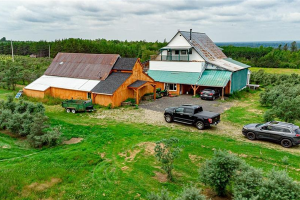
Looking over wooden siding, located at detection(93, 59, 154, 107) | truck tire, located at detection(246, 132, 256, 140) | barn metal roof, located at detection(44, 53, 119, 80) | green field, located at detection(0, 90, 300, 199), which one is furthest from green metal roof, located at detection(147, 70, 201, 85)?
truck tire, located at detection(246, 132, 256, 140)

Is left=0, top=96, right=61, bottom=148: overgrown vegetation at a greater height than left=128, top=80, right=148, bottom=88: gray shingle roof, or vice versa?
left=128, top=80, right=148, bottom=88: gray shingle roof

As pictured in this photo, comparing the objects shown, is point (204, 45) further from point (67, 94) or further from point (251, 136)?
point (251, 136)

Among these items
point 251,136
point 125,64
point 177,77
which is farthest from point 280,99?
point 125,64

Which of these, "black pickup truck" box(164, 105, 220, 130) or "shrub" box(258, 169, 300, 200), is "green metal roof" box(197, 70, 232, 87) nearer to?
"black pickup truck" box(164, 105, 220, 130)

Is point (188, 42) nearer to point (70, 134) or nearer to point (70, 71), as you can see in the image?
point (70, 71)

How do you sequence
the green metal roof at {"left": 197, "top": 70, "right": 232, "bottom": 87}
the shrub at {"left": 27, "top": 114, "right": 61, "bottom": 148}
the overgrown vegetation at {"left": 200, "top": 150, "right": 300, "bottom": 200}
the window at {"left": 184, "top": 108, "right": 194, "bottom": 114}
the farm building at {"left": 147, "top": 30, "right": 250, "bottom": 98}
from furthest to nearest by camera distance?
the farm building at {"left": 147, "top": 30, "right": 250, "bottom": 98} < the green metal roof at {"left": 197, "top": 70, "right": 232, "bottom": 87} < the window at {"left": 184, "top": 108, "right": 194, "bottom": 114} < the shrub at {"left": 27, "top": 114, "right": 61, "bottom": 148} < the overgrown vegetation at {"left": 200, "top": 150, "right": 300, "bottom": 200}

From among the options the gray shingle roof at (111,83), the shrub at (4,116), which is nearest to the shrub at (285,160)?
the gray shingle roof at (111,83)
